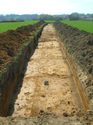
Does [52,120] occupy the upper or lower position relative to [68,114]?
upper

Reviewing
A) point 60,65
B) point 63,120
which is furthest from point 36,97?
point 60,65

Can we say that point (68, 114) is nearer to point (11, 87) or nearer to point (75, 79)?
point (11, 87)

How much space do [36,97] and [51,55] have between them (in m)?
14.2

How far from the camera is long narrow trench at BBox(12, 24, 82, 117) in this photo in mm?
13750

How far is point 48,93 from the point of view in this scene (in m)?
16.1

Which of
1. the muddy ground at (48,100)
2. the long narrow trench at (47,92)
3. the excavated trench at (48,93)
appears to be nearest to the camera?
the muddy ground at (48,100)

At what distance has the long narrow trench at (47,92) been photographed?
541 inches

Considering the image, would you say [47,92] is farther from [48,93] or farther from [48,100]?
[48,100]

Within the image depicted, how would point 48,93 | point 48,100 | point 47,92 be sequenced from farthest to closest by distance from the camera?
point 47,92 → point 48,93 → point 48,100

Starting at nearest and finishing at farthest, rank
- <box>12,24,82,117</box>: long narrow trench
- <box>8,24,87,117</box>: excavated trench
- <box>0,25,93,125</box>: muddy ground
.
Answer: <box>0,25,93,125</box>: muddy ground < <box>8,24,87,117</box>: excavated trench < <box>12,24,82,117</box>: long narrow trench

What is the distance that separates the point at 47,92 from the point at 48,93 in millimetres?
199

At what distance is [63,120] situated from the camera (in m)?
10.1

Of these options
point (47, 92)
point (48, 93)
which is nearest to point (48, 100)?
point (48, 93)

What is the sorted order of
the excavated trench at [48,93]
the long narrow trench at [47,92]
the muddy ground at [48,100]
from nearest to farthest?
the muddy ground at [48,100]
the excavated trench at [48,93]
the long narrow trench at [47,92]
